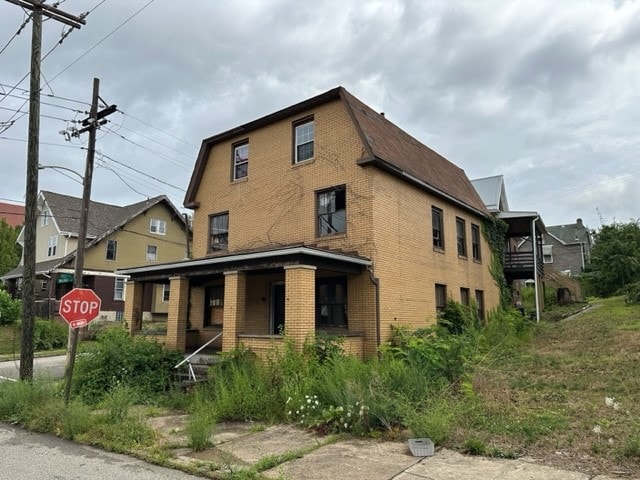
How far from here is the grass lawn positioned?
20.3ft

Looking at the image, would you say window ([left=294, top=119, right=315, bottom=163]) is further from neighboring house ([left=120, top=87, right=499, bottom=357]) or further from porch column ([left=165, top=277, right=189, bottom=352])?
porch column ([left=165, top=277, right=189, bottom=352])

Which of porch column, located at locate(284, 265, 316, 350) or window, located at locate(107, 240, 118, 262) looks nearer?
porch column, located at locate(284, 265, 316, 350)

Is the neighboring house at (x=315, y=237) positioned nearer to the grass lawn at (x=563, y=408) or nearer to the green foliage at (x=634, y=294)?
the grass lawn at (x=563, y=408)

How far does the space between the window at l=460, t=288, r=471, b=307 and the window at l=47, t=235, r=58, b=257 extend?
28.2 meters

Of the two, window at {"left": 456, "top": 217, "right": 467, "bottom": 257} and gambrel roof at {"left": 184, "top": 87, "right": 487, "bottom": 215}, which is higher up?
gambrel roof at {"left": 184, "top": 87, "right": 487, "bottom": 215}

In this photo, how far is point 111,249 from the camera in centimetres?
3312

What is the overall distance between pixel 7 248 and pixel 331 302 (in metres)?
38.4

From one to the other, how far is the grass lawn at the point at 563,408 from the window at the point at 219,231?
9638mm

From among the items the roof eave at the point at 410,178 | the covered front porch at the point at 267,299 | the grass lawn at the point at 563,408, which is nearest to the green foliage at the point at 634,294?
the roof eave at the point at 410,178

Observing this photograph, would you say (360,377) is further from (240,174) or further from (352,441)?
(240,174)

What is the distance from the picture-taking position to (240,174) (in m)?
17.2

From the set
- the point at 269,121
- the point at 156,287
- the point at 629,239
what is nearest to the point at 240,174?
the point at 269,121

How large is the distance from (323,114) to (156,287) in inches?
957

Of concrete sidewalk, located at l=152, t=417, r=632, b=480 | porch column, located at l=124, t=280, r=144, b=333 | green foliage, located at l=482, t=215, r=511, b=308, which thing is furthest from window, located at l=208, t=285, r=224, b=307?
Result: green foliage, located at l=482, t=215, r=511, b=308
